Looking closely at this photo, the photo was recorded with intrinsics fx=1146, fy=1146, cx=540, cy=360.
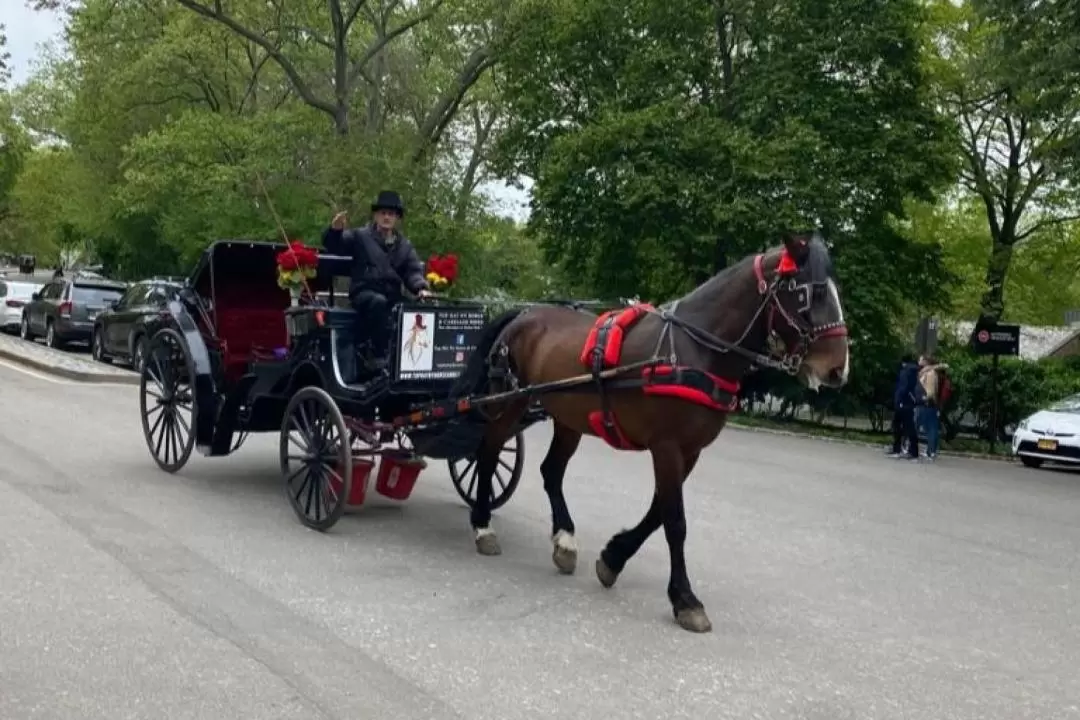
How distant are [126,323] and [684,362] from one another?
1819 centimetres

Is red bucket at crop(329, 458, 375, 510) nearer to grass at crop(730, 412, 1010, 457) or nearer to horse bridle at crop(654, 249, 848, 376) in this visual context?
horse bridle at crop(654, 249, 848, 376)

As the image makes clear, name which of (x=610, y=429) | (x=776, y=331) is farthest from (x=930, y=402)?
(x=776, y=331)

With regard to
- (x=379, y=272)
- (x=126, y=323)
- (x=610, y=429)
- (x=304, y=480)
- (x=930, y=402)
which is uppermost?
(x=379, y=272)

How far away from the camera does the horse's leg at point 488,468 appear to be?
770 cm

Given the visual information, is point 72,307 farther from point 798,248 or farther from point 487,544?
point 798,248

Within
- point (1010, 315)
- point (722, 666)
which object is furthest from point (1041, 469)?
point (1010, 315)

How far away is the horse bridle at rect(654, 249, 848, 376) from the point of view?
239 inches

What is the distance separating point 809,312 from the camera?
20.0ft


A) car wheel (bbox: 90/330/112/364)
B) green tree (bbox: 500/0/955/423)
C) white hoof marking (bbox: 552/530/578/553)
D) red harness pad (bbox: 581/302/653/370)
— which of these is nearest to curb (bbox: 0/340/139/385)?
car wheel (bbox: 90/330/112/364)

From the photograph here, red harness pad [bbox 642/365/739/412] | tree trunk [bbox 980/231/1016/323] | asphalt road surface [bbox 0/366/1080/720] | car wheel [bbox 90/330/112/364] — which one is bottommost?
asphalt road surface [bbox 0/366/1080/720]

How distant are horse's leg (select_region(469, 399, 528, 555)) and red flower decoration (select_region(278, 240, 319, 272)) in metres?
2.05

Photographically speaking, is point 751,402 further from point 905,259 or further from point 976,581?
point 976,581

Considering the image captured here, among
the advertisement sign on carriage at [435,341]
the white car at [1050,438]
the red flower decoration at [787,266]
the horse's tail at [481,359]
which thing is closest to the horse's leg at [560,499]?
the horse's tail at [481,359]

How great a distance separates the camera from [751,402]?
25219 mm
